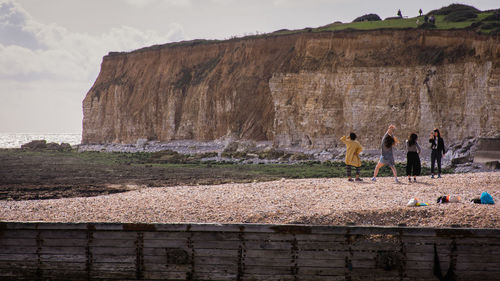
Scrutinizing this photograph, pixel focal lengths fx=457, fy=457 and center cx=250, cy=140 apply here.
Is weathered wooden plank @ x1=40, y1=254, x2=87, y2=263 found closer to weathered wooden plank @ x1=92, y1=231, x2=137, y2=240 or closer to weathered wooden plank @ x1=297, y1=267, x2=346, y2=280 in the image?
weathered wooden plank @ x1=92, y1=231, x2=137, y2=240

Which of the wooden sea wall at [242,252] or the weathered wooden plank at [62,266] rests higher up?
the wooden sea wall at [242,252]

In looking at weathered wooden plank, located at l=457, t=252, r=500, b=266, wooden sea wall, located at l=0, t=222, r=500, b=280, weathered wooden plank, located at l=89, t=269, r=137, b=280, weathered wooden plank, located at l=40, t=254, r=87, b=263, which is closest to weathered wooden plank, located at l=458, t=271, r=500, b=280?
wooden sea wall, located at l=0, t=222, r=500, b=280

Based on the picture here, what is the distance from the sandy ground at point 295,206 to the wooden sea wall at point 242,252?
175 centimetres

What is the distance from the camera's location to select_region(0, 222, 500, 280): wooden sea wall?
6758mm

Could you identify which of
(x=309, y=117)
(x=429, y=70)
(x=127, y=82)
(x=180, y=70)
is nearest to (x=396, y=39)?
(x=429, y=70)

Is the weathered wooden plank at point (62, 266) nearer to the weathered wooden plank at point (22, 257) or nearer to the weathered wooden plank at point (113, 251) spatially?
the weathered wooden plank at point (22, 257)

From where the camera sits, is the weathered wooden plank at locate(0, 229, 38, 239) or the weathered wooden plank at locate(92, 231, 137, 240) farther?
the weathered wooden plank at locate(0, 229, 38, 239)

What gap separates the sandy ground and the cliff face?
21102 mm

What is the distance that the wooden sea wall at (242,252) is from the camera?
676cm

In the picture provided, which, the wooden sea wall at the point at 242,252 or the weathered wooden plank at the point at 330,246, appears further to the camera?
the weathered wooden plank at the point at 330,246

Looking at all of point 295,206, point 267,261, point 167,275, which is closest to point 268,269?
point 267,261

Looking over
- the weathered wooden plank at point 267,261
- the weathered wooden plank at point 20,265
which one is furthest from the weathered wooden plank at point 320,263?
the weathered wooden plank at point 20,265

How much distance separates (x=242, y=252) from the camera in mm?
6984

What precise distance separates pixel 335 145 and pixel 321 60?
348 inches
